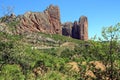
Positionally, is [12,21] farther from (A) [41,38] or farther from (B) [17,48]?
(A) [41,38]

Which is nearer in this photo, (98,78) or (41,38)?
(98,78)

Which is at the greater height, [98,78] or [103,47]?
[103,47]

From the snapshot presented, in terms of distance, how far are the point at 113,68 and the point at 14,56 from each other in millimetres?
7446

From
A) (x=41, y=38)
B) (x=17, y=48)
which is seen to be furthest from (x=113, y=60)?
(x=41, y=38)

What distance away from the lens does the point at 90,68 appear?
24.5 meters

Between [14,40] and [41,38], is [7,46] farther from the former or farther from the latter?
[41,38]

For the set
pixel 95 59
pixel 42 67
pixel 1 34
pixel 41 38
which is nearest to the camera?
pixel 1 34

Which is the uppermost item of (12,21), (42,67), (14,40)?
(12,21)

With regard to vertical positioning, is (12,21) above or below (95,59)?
above

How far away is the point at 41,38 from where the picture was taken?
166m

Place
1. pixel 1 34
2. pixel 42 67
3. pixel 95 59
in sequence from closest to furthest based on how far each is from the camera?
1. pixel 1 34
2. pixel 95 59
3. pixel 42 67

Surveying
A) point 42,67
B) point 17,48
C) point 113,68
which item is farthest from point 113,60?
point 42,67

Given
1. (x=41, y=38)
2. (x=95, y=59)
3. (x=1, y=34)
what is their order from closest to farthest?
(x=1, y=34) → (x=95, y=59) → (x=41, y=38)

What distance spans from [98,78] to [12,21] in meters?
7.85
